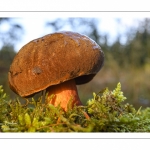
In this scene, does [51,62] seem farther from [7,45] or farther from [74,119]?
[7,45]

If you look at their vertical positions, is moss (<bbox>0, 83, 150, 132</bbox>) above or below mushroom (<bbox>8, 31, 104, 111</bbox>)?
below

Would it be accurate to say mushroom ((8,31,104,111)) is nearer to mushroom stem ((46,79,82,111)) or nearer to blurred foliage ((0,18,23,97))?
mushroom stem ((46,79,82,111))

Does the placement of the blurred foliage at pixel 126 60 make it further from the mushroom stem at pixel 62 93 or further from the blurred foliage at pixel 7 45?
the mushroom stem at pixel 62 93

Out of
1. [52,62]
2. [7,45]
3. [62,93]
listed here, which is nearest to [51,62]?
[52,62]

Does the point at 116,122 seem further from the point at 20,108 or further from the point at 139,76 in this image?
the point at 139,76

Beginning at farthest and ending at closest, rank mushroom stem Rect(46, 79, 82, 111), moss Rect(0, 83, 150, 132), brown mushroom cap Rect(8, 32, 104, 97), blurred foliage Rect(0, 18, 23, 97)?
blurred foliage Rect(0, 18, 23, 97) → mushroom stem Rect(46, 79, 82, 111) → brown mushroom cap Rect(8, 32, 104, 97) → moss Rect(0, 83, 150, 132)

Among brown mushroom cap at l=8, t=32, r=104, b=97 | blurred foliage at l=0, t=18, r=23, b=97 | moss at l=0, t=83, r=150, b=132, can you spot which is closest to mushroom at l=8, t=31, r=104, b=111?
brown mushroom cap at l=8, t=32, r=104, b=97

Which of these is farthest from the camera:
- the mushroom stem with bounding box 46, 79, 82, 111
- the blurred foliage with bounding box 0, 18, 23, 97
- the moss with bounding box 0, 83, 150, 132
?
the blurred foliage with bounding box 0, 18, 23, 97

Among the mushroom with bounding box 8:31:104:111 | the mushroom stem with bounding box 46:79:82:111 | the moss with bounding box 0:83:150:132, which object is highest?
the mushroom with bounding box 8:31:104:111
